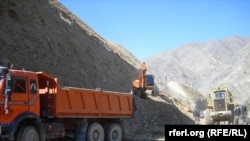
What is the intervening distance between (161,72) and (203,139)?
10574 cm

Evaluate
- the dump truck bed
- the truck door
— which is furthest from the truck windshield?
the truck door

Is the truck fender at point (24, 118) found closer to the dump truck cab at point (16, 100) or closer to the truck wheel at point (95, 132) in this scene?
the dump truck cab at point (16, 100)

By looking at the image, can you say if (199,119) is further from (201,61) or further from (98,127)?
(201,61)

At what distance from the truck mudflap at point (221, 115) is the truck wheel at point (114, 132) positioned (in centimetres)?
867

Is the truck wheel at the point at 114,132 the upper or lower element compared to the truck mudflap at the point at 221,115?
lower

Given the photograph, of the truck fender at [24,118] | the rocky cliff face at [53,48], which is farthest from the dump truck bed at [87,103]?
the rocky cliff face at [53,48]

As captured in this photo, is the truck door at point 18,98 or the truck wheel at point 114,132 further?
the truck wheel at point 114,132

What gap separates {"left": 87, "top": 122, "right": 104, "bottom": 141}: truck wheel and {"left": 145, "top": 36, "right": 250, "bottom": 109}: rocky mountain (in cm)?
3373

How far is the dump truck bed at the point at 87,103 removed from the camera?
1369cm

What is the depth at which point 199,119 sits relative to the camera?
26641 millimetres

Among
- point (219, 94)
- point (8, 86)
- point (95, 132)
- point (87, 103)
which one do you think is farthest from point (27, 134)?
point (219, 94)

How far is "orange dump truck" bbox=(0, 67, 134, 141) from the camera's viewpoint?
11859mm

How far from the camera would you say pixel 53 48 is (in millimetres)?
27156

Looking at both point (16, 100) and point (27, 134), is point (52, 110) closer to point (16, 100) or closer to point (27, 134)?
point (27, 134)
